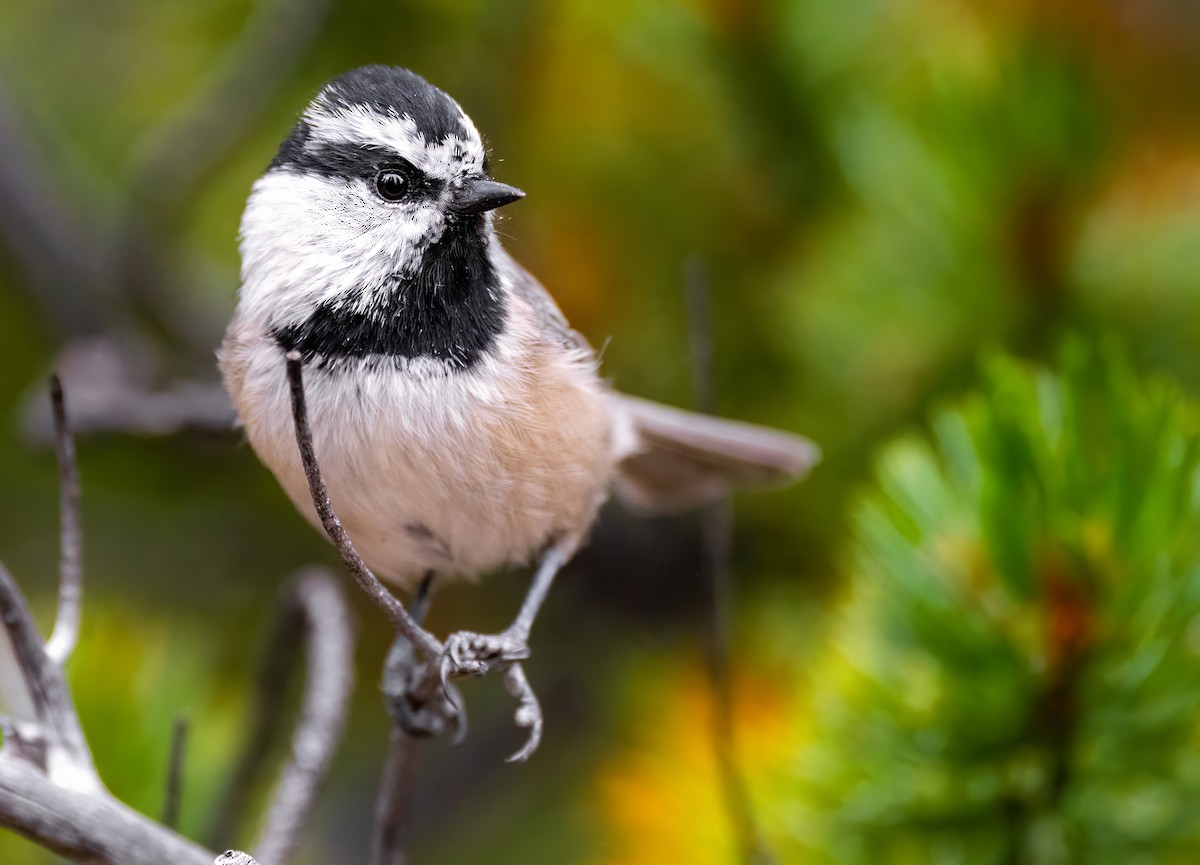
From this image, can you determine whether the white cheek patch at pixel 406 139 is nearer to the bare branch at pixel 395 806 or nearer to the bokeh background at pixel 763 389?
the bokeh background at pixel 763 389

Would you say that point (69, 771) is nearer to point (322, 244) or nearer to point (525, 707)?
point (525, 707)

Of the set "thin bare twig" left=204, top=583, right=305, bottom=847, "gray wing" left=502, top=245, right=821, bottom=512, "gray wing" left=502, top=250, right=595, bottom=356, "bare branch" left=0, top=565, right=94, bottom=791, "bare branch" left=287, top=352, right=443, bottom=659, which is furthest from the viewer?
"gray wing" left=502, top=245, right=821, bottom=512

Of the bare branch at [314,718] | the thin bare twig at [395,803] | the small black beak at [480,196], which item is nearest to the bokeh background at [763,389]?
the bare branch at [314,718]

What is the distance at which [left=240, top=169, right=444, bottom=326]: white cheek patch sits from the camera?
4.32 feet

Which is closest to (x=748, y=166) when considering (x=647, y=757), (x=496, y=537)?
(x=496, y=537)

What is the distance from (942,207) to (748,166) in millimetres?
315

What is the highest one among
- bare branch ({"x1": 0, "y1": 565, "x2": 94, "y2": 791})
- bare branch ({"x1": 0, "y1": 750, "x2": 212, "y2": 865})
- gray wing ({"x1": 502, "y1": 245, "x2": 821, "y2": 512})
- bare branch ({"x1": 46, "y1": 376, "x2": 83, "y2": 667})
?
gray wing ({"x1": 502, "y1": 245, "x2": 821, "y2": 512})

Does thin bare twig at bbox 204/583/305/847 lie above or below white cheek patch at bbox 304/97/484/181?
below

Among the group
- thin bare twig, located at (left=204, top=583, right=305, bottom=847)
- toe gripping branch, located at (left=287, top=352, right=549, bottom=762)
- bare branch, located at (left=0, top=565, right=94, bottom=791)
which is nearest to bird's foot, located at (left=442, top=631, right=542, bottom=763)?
toe gripping branch, located at (left=287, top=352, right=549, bottom=762)

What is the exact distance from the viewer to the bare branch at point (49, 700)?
3.22 feet

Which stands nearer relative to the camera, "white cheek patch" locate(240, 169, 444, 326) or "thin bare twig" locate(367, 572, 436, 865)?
"thin bare twig" locate(367, 572, 436, 865)

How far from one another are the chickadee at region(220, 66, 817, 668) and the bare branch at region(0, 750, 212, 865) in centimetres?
35

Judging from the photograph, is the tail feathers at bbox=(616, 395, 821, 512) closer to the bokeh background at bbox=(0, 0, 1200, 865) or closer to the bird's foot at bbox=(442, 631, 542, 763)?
the bokeh background at bbox=(0, 0, 1200, 865)

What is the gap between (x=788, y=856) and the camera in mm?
1341
